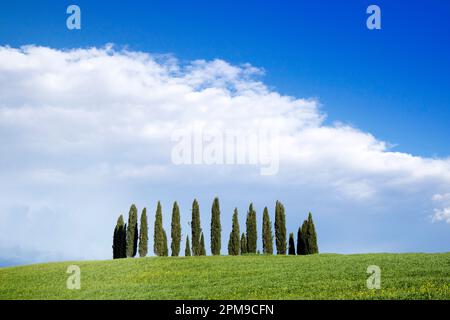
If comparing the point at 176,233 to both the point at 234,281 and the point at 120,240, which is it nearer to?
the point at 120,240

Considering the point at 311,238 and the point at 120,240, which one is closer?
the point at 311,238

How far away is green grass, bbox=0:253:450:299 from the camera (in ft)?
94.2

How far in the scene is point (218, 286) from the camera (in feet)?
111

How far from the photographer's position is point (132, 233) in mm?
77438

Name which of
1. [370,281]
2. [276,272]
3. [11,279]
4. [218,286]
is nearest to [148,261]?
[11,279]

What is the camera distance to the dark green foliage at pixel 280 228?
77688 mm

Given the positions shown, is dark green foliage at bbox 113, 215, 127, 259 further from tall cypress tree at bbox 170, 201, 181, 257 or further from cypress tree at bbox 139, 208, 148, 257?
tall cypress tree at bbox 170, 201, 181, 257

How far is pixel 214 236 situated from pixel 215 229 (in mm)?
1197

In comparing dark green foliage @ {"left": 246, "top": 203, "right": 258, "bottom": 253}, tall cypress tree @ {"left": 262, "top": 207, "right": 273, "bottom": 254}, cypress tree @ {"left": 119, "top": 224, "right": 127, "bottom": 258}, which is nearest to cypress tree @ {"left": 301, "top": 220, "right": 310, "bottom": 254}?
tall cypress tree @ {"left": 262, "top": 207, "right": 273, "bottom": 254}

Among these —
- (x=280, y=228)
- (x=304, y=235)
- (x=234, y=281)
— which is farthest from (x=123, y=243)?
(x=234, y=281)

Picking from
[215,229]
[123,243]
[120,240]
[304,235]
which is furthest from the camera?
[120,240]

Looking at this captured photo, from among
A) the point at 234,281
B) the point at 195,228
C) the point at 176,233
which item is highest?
the point at 195,228

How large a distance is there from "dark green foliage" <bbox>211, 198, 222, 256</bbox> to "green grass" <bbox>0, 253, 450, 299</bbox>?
76.4 ft
